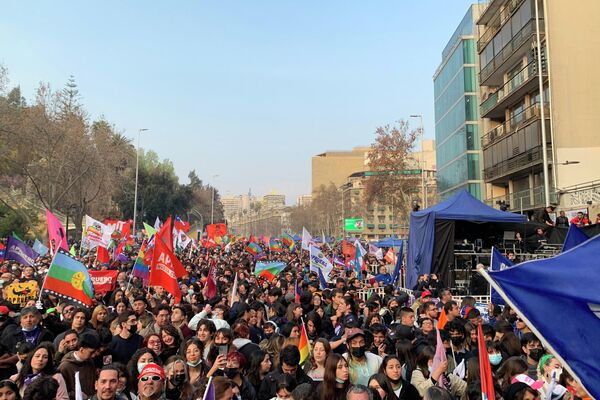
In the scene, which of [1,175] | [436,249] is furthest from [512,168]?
[1,175]

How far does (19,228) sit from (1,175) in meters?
4.86

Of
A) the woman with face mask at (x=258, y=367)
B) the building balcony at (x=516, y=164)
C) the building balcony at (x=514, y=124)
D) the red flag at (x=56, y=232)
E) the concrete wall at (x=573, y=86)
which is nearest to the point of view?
the woman with face mask at (x=258, y=367)

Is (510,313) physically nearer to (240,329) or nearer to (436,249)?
(240,329)

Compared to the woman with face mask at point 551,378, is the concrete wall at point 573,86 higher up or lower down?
higher up

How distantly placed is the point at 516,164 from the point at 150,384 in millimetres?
27229

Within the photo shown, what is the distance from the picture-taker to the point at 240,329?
6.27m

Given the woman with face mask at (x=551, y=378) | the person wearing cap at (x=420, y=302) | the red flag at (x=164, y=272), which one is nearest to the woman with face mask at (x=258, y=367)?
the woman with face mask at (x=551, y=378)

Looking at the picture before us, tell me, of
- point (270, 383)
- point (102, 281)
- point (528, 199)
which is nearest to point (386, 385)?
point (270, 383)

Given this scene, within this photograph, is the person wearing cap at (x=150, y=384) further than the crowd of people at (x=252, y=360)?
No

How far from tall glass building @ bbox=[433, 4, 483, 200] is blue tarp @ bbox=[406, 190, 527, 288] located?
78.3ft

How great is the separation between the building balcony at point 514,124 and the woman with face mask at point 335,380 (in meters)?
23.9

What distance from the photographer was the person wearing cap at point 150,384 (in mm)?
3938

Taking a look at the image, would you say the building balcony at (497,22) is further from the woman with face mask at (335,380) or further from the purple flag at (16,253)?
the woman with face mask at (335,380)

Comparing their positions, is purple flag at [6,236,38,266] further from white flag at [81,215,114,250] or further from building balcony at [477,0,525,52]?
building balcony at [477,0,525,52]
